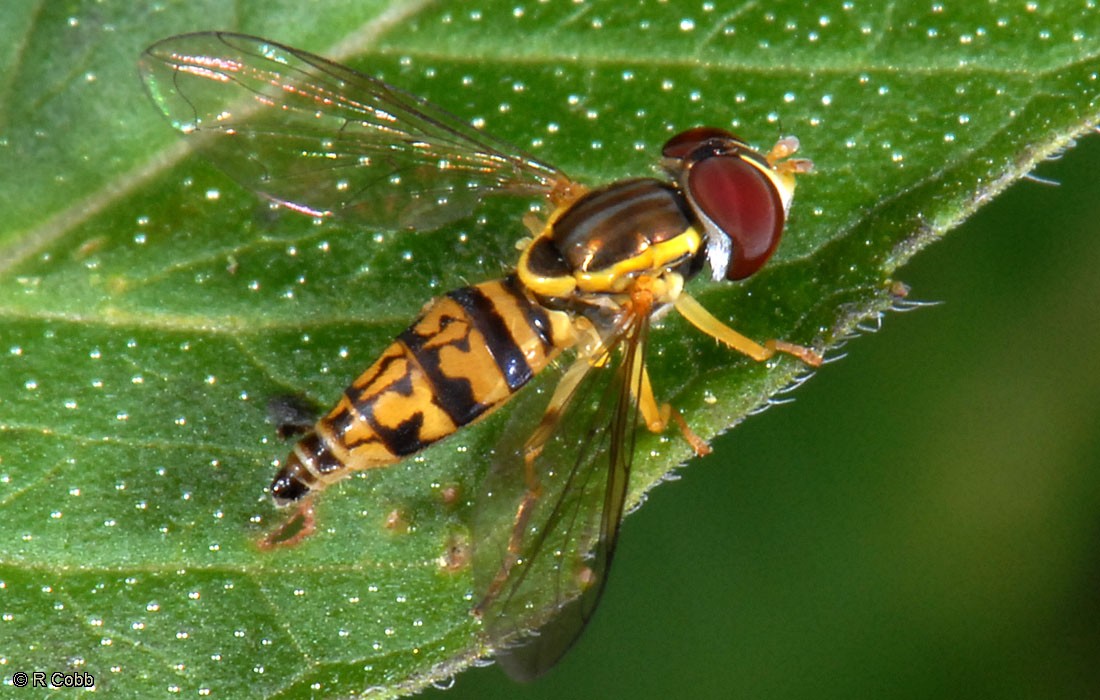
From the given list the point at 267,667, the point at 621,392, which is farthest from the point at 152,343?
the point at 621,392

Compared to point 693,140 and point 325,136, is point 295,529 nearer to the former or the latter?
point 325,136

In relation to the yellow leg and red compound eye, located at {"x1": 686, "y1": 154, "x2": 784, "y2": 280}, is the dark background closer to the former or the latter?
the yellow leg

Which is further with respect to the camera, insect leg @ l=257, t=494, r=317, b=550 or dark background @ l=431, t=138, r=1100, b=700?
dark background @ l=431, t=138, r=1100, b=700

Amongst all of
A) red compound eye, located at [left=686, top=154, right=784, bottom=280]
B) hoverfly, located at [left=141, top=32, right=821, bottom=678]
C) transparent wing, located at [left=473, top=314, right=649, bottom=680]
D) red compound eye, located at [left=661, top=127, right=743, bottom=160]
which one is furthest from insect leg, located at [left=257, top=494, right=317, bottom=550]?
red compound eye, located at [left=661, top=127, right=743, bottom=160]

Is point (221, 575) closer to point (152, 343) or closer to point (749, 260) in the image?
point (152, 343)

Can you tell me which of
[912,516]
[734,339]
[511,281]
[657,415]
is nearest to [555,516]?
[657,415]

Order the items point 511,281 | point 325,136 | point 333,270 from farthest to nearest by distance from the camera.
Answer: point 325,136 → point 511,281 → point 333,270
